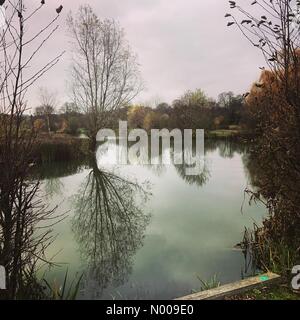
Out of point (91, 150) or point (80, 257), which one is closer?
point (80, 257)

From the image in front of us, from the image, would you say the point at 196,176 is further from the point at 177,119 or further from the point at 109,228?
the point at 177,119

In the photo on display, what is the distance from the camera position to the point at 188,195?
27.0 ft

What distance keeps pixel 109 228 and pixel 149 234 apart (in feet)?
2.56

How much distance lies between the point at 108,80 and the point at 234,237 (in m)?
14.3

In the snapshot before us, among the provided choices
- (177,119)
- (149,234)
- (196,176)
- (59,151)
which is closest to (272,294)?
(149,234)

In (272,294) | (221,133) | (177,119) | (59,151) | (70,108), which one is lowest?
(272,294)

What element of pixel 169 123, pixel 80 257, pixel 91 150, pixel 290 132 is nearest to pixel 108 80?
pixel 91 150

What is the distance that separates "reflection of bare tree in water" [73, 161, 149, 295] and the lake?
0.04ft

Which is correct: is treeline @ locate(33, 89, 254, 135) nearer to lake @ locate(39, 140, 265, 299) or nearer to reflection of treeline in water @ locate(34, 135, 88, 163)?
reflection of treeline in water @ locate(34, 135, 88, 163)

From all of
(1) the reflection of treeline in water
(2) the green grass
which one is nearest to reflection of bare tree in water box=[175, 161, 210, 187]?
(1) the reflection of treeline in water

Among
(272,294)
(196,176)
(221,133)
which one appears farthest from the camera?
(221,133)

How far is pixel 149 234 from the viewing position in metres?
5.63

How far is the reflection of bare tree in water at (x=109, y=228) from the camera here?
4430mm
